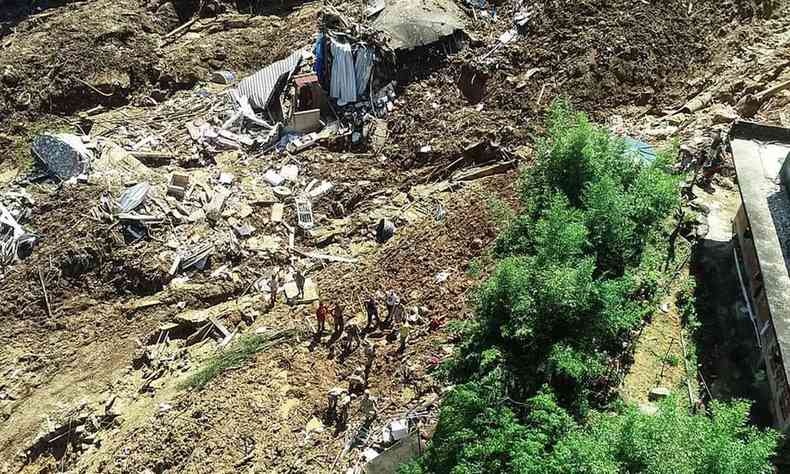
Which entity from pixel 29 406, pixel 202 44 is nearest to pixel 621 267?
pixel 29 406

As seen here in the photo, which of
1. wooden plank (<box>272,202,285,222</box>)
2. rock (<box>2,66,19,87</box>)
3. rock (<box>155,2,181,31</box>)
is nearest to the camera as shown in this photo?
wooden plank (<box>272,202,285,222</box>)

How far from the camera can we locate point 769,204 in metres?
9.62

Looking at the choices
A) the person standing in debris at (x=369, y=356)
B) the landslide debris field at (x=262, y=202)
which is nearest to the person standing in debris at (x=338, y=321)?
the landslide debris field at (x=262, y=202)

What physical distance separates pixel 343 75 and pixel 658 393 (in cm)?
944

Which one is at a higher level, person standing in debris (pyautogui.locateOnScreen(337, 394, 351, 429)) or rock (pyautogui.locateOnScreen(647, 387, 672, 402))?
rock (pyautogui.locateOnScreen(647, 387, 672, 402))

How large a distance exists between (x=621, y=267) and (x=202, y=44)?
40.1ft

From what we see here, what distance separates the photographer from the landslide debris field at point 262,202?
10.4 meters

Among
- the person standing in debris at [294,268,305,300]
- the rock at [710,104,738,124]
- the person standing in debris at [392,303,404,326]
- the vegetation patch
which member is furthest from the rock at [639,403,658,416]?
the rock at [710,104,738,124]

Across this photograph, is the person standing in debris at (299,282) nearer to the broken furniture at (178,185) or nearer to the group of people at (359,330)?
the group of people at (359,330)

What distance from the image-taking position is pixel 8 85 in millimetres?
15352

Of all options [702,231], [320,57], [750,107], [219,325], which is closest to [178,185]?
[219,325]

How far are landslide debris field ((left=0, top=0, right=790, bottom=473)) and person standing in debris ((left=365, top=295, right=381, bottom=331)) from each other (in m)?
0.28

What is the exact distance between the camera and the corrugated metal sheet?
1491cm

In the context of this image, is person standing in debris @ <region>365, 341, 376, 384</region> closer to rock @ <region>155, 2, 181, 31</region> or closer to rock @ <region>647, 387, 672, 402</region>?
rock @ <region>647, 387, 672, 402</region>
